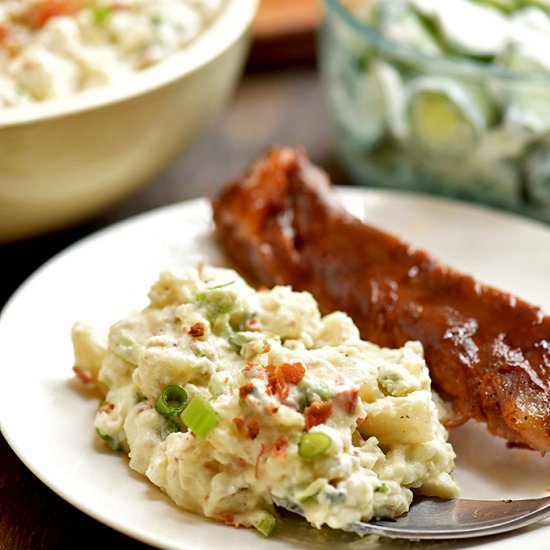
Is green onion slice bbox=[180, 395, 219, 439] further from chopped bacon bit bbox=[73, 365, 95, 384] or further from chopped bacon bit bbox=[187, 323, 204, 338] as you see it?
chopped bacon bit bbox=[73, 365, 95, 384]

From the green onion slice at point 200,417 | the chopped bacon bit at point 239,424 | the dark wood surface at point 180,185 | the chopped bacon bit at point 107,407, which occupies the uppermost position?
the chopped bacon bit at point 239,424

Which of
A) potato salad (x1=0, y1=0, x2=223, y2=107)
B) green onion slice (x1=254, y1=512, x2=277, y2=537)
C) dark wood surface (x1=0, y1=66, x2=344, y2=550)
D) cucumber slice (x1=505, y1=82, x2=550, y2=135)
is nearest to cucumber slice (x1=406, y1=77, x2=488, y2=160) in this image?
cucumber slice (x1=505, y1=82, x2=550, y2=135)

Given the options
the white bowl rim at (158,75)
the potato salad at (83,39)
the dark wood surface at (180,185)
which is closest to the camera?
the dark wood surface at (180,185)

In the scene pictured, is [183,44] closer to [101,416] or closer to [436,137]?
[436,137]

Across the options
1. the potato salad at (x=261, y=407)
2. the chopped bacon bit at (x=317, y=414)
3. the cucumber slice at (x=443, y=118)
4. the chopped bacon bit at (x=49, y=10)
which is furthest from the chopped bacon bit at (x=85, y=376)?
the cucumber slice at (x=443, y=118)

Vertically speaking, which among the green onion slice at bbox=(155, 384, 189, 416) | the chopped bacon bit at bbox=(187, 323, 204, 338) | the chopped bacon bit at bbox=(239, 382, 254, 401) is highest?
the chopped bacon bit at bbox=(239, 382, 254, 401)

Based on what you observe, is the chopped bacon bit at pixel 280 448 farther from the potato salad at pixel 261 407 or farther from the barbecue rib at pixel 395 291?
the barbecue rib at pixel 395 291
